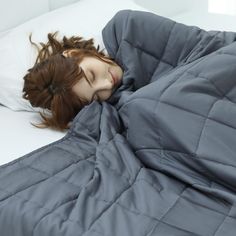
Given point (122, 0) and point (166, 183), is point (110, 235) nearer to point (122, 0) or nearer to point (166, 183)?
point (166, 183)

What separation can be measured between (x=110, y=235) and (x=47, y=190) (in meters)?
0.20

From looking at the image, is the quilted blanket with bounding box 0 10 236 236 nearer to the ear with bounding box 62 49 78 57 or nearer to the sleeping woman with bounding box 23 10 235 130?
the sleeping woman with bounding box 23 10 235 130

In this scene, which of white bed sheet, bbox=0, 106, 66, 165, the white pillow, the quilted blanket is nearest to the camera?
the quilted blanket

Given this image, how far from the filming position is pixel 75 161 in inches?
40.6

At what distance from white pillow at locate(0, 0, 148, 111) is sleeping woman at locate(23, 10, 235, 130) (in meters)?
0.07

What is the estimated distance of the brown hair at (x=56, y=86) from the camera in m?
1.22

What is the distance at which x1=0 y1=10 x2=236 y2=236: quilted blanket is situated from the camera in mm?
824

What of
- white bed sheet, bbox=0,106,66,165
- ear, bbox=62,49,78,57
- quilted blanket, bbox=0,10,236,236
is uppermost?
ear, bbox=62,49,78,57

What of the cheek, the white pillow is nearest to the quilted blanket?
the cheek

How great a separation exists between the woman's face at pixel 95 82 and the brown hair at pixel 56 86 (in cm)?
2

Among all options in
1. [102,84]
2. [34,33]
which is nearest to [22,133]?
[102,84]

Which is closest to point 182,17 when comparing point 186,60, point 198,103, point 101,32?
point 101,32

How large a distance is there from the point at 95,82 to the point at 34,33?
0.35 meters

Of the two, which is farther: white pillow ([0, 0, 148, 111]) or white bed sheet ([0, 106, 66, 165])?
white pillow ([0, 0, 148, 111])
